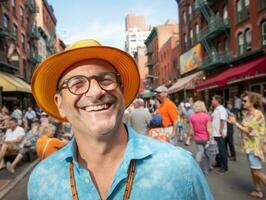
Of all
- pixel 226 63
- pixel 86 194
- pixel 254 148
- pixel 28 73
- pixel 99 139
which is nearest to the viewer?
pixel 86 194

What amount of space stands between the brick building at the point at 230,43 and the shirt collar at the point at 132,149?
20273mm

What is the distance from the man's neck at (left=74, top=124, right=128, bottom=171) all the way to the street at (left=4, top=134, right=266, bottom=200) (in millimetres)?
4868

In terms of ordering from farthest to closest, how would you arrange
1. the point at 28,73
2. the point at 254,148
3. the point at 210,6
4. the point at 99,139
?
the point at 28,73, the point at 210,6, the point at 254,148, the point at 99,139

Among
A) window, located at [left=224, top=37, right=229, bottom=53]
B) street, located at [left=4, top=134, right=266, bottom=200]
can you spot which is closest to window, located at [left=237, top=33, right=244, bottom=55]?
window, located at [left=224, top=37, right=229, bottom=53]

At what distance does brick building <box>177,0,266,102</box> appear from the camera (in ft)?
74.9

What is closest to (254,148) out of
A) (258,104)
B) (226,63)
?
(258,104)

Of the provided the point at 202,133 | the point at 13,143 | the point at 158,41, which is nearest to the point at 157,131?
the point at 202,133

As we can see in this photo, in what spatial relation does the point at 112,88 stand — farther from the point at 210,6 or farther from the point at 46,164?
the point at 210,6

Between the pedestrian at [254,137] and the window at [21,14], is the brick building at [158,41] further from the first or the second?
the pedestrian at [254,137]

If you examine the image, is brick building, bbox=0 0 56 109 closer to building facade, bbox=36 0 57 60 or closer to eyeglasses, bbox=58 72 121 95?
building facade, bbox=36 0 57 60

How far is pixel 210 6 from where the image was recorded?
3188 cm

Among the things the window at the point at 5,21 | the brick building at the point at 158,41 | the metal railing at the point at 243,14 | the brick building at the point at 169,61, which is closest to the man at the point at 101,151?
the metal railing at the point at 243,14

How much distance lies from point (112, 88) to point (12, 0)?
34.5 m

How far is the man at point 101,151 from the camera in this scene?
1711 millimetres
